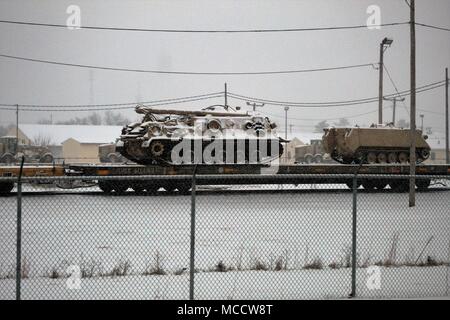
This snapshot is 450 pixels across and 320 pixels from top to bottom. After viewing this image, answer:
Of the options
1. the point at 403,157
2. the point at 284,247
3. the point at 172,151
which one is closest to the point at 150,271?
the point at 284,247

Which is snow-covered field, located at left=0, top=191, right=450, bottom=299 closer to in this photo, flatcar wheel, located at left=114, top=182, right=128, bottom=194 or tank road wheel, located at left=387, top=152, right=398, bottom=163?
flatcar wheel, located at left=114, top=182, right=128, bottom=194

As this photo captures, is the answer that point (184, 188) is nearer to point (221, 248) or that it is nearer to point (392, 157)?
point (221, 248)

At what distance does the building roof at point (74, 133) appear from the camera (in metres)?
65.7

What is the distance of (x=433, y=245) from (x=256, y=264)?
173 inches

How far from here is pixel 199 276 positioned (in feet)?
25.9

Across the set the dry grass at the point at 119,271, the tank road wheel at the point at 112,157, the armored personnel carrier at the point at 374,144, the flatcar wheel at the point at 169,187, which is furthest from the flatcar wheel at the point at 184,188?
the tank road wheel at the point at 112,157

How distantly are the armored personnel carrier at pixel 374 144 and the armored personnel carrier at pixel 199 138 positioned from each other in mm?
4097

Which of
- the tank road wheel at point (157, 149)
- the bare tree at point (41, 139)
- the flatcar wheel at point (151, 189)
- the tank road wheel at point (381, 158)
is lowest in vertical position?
the flatcar wheel at point (151, 189)

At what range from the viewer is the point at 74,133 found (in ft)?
228

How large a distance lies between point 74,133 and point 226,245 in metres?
63.2

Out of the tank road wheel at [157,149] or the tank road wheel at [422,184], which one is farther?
the tank road wheel at [422,184]

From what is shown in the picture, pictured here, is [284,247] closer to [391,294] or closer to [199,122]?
[391,294]

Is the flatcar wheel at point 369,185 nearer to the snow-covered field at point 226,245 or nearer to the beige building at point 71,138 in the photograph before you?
the snow-covered field at point 226,245

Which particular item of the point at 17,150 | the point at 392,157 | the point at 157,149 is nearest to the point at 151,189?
the point at 157,149
